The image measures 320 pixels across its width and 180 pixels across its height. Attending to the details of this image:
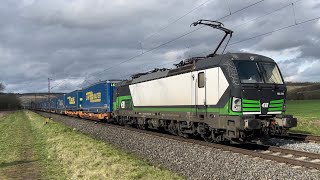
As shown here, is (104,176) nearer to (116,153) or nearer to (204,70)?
(116,153)

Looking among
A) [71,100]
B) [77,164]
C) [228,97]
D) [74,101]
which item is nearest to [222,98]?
[228,97]

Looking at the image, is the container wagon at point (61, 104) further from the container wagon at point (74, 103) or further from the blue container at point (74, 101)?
the container wagon at point (74, 103)

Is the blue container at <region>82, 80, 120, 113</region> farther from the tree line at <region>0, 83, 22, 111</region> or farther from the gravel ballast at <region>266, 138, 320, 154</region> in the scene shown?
the tree line at <region>0, 83, 22, 111</region>

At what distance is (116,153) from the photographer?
43.9ft

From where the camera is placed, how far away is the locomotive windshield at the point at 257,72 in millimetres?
14086

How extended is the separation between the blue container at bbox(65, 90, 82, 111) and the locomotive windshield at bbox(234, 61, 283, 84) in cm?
3506

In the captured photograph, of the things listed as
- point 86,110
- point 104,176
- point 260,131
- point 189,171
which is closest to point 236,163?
point 189,171

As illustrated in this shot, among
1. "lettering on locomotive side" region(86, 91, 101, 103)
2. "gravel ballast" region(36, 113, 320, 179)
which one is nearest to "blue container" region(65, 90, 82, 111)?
"lettering on locomotive side" region(86, 91, 101, 103)

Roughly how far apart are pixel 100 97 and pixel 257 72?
22.5 metres

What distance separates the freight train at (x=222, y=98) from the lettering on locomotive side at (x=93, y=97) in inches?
598

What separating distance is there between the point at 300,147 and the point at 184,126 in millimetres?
5348

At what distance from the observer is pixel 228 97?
1370cm

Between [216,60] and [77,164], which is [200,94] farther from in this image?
[77,164]

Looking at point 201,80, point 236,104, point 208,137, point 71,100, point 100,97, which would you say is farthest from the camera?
point 71,100
